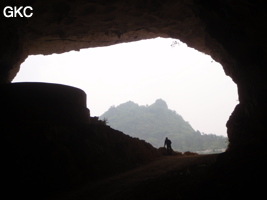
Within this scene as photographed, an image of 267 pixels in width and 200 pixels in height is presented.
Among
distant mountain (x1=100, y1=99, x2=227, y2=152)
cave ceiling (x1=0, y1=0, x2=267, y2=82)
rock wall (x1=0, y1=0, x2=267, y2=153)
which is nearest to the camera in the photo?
rock wall (x1=0, y1=0, x2=267, y2=153)

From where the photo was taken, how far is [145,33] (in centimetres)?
1295

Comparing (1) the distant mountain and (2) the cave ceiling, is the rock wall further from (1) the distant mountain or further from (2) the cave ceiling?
(1) the distant mountain

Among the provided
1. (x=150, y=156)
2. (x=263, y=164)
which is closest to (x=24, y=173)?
(x=263, y=164)

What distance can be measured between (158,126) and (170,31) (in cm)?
9268

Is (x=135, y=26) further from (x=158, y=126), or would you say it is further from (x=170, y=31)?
(x=158, y=126)

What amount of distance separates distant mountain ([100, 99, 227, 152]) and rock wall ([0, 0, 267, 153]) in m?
61.4

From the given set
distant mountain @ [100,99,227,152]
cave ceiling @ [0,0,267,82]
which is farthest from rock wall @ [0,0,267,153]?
distant mountain @ [100,99,227,152]

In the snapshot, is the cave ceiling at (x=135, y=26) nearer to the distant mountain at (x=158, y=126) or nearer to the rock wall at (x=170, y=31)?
the rock wall at (x=170, y=31)

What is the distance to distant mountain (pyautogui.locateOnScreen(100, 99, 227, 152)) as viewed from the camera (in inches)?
2847

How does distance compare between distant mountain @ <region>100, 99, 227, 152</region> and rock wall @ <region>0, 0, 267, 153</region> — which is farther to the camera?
distant mountain @ <region>100, 99, 227, 152</region>

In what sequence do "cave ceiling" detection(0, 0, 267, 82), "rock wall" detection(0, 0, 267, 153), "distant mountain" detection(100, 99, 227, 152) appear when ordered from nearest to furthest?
"rock wall" detection(0, 0, 267, 153), "cave ceiling" detection(0, 0, 267, 82), "distant mountain" detection(100, 99, 227, 152)

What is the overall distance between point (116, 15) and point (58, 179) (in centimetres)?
896

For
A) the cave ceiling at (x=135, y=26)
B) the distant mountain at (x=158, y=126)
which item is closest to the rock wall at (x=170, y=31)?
the cave ceiling at (x=135, y=26)

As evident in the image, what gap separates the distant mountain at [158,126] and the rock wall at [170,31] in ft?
201
